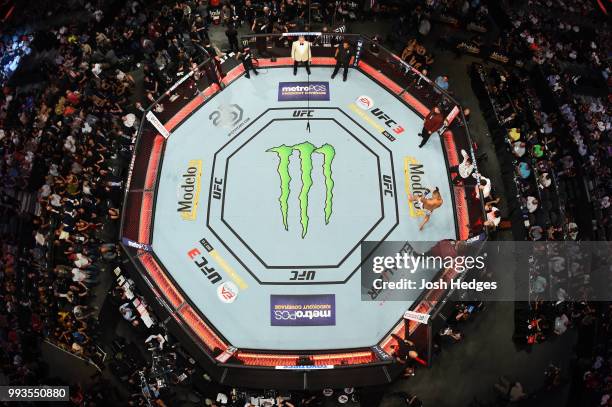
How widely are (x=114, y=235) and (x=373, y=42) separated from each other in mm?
9291

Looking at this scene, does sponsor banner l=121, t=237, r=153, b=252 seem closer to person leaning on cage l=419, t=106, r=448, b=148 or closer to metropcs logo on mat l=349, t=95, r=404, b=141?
metropcs logo on mat l=349, t=95, r=404, b=141

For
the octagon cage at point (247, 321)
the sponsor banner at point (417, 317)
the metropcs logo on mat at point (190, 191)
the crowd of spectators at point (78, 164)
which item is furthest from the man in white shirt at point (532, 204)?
the metropcs logo on mat at point (190, 191)

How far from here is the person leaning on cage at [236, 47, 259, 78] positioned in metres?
14.2

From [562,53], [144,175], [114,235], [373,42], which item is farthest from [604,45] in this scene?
[114,235]

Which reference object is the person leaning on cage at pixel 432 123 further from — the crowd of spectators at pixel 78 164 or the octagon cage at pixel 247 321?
the crowd of spectators at pixel 78 164

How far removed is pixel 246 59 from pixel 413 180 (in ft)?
20.3

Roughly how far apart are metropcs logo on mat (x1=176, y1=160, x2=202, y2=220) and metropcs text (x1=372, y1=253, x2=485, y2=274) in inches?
195

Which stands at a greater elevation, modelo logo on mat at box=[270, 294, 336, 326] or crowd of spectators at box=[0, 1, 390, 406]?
crowd of spectators at box=[0, 1, 390, 406]

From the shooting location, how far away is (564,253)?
11625 mm

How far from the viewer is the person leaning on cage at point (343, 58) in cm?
1386

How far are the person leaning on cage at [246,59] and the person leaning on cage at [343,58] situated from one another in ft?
8.32

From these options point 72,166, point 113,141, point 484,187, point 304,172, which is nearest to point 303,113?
point 304,172

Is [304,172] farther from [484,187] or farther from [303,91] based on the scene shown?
[484,187]

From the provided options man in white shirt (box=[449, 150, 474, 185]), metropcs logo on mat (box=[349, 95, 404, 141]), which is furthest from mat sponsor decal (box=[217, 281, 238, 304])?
man in white shirt (box=[449, 150, 474, 185])
